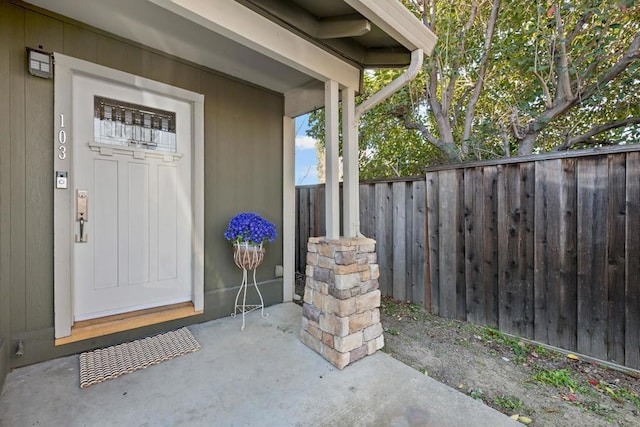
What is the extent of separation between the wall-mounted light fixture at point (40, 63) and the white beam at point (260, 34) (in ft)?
3.68

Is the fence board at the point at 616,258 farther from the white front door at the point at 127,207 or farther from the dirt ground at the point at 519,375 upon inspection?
the white front door at the point at 127,207

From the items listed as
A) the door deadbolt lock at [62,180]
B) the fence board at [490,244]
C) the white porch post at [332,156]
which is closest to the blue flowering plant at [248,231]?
the white porch post at [332,156]

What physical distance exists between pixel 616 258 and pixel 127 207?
3.66 meters

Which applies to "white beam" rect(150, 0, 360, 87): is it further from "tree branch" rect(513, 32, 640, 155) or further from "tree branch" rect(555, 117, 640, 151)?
"tree branch" rect(555, 117, 640, 151)

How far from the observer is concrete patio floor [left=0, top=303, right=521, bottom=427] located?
59.2 inches

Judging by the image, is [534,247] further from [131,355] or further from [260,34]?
[131,355]

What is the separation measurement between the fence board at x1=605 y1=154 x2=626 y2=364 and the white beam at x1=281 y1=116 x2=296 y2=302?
2.67 m

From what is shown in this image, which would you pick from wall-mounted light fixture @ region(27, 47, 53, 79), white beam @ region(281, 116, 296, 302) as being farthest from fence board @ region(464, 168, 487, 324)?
wall-mounted light fixture @ region(27, 47, 53, 79)

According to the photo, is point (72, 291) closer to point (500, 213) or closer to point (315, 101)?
point (315, 101)

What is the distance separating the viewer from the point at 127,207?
2404mm

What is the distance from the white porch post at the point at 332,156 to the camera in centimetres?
233

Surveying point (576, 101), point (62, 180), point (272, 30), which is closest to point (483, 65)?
point (576, 101)

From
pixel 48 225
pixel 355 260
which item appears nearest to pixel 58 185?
pixel 48 225

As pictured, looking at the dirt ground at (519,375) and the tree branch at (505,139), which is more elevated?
the tree branch at (505,139)
